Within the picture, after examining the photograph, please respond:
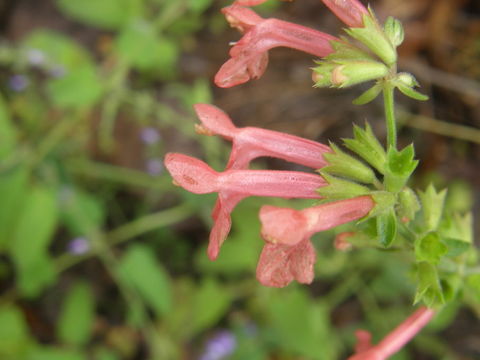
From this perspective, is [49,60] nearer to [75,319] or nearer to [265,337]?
[75,319]

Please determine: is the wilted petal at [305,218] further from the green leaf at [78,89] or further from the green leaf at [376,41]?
the green leaf at [78,89]

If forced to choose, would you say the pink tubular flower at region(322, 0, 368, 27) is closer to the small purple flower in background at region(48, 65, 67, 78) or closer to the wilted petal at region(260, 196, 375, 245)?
the wilted petal at region(260, 196, 375, 245)

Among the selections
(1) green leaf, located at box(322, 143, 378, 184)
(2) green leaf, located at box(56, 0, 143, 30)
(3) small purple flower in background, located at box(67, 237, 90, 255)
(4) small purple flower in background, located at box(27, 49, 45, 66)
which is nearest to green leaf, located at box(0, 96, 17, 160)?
(4) small purple flower in background, located at box(27, 49, 45, 66)

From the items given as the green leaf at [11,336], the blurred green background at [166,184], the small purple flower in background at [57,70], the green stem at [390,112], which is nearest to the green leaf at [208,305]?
the blurred green background at [166,184]

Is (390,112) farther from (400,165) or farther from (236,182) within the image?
(236,182)

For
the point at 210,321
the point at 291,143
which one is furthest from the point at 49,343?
the point at 291,143

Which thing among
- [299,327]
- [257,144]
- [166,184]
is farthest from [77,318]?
[257,144]
